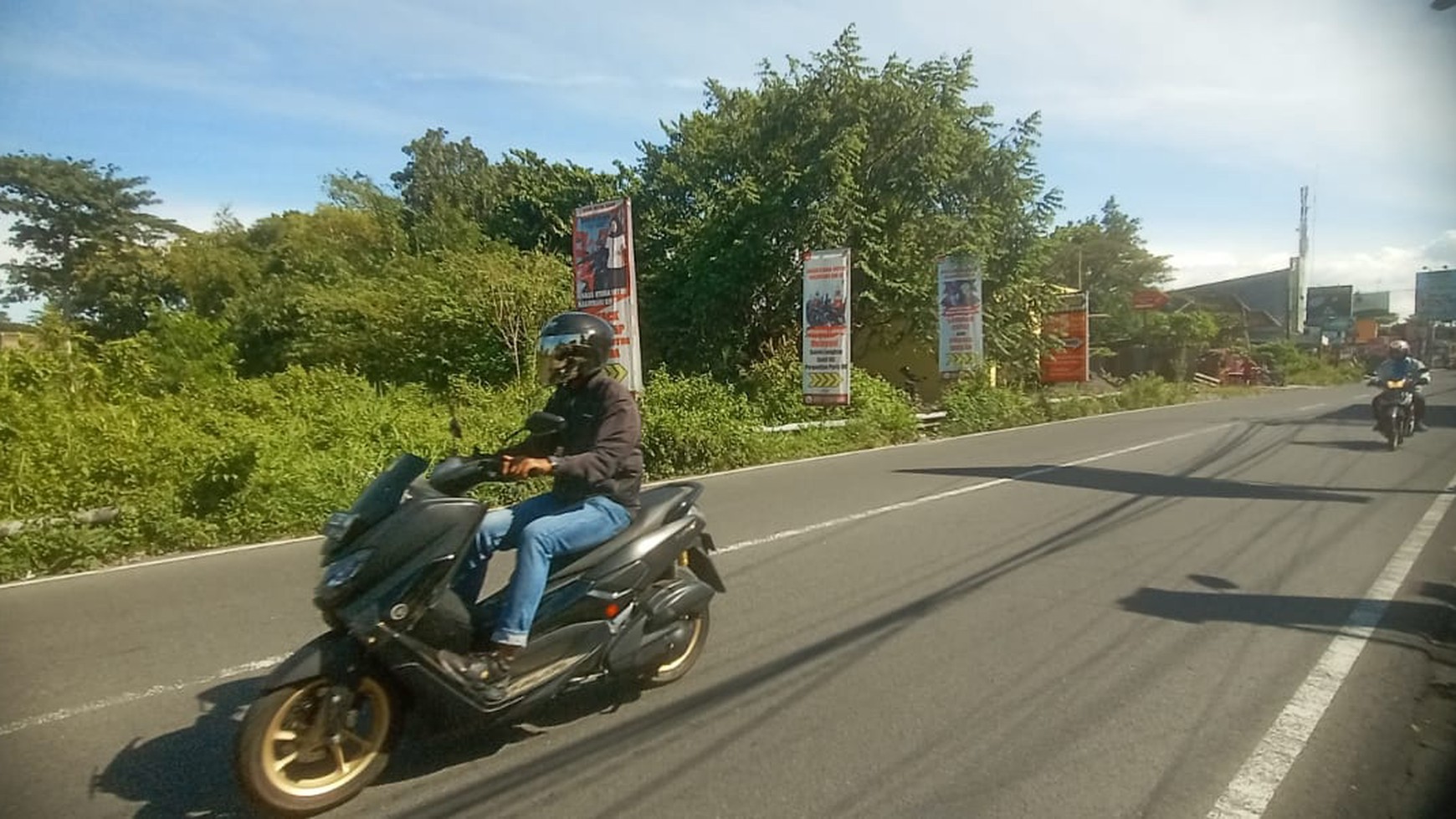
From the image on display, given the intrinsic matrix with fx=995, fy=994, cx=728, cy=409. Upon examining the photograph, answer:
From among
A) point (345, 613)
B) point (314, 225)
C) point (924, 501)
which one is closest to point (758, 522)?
point (924, 501)

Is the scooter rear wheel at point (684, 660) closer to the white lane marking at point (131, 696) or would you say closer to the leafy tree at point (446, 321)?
the white lane marking at point (131, 696)

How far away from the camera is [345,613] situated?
354 centimetres

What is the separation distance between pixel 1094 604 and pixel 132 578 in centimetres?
709

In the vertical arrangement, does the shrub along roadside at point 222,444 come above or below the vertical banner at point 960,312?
below

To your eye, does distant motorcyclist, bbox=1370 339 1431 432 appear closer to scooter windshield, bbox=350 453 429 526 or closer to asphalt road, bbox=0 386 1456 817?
asphalt road, bbox=0 386 1456 817

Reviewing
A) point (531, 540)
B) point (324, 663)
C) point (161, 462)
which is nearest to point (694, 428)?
point (161, 462)

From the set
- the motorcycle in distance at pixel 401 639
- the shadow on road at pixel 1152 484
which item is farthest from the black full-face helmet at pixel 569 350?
the shadow on road at pixel 1152 484

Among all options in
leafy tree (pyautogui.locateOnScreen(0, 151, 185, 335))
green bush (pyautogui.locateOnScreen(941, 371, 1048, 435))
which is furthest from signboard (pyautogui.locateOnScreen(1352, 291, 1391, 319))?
leafy tree (pyautogui.locateOnScreen(0, 151, 185, 335))

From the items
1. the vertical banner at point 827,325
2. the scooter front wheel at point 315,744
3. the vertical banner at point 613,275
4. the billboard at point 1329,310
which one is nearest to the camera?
the scooter front wheel at point 315,744

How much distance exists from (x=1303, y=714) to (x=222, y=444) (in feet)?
30.6

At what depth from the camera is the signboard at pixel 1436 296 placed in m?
10.3

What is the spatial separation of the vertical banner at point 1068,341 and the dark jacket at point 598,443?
25605 mm

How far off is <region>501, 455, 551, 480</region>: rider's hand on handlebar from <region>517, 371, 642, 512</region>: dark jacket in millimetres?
290

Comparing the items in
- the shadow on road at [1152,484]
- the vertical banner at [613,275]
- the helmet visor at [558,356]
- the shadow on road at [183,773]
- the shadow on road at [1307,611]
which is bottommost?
the shadow on road at [1152,484]
